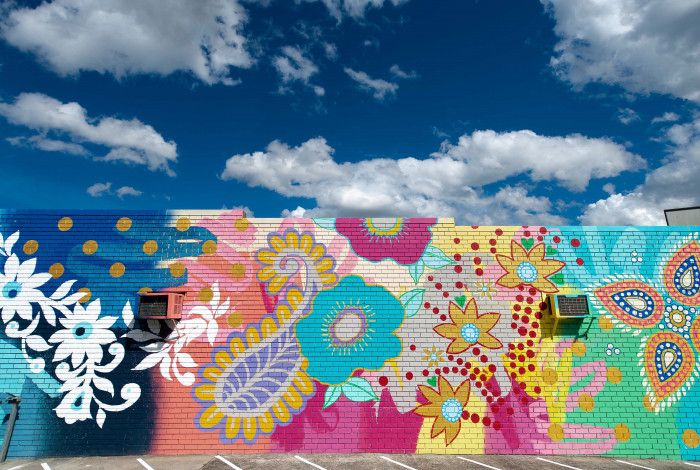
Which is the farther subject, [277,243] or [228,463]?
[277,243]

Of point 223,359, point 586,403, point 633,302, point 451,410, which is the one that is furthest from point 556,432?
point 223,359

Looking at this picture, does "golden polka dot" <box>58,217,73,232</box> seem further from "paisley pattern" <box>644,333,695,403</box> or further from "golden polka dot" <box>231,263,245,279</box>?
"paisley pattern" <box>644,333,695,403</box>

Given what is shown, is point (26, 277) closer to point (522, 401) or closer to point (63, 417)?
point (63, 417)

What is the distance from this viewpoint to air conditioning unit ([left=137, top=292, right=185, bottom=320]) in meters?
8.70

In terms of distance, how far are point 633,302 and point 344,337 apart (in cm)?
713

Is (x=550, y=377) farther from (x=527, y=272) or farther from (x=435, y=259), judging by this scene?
(x=435, y=259)

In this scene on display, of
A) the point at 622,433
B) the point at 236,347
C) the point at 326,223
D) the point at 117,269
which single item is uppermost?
the point at 326,223

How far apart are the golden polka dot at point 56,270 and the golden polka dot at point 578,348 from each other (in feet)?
40.9

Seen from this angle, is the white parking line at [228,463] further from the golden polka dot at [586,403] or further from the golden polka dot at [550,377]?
the golden polka dot at [586,403]

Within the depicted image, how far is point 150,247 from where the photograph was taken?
9.46 meters

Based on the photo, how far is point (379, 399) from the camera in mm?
8836

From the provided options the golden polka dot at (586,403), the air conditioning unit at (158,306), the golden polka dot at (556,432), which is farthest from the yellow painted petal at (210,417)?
the golden polka dot at (586,403)

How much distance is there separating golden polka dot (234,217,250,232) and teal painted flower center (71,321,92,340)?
13.6 feet

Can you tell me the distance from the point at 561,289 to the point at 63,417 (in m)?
12.2
